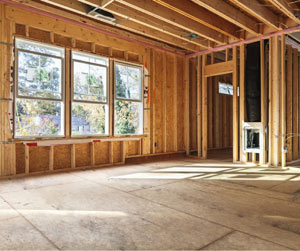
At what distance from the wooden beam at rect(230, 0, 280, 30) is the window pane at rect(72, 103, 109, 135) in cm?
367

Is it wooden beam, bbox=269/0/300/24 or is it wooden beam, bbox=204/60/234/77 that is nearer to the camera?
wooden beam, bbox=269/0/300/24

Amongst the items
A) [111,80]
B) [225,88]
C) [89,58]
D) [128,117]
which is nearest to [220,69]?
[128,117]

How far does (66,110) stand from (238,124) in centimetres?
443

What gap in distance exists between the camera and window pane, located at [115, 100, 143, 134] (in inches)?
253

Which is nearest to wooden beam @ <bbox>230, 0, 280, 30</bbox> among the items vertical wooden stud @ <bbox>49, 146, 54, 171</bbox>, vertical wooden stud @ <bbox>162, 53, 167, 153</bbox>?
vertical wooden stud @ <bbox>162, 53, 167, 153</bbox>

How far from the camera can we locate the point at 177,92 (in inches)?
306

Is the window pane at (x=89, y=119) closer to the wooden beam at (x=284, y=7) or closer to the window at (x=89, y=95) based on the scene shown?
the window at (x=89, y=95)

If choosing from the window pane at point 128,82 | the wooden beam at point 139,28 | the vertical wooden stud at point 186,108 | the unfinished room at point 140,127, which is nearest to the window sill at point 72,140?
the unfinished room at point 140,127

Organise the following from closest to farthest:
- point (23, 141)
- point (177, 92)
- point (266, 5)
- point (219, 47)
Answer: point (23, 141) < point (266, 5) < point (219, 47) < point (177, 92)

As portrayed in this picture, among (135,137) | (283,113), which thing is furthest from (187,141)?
(283,113)

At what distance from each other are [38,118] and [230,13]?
4.60 metres

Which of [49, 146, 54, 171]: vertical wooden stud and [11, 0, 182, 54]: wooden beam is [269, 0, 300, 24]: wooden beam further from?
[49, 146, 54, 171]: vertical wooden stud

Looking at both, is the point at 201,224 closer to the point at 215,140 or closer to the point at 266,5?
the point at 266,5

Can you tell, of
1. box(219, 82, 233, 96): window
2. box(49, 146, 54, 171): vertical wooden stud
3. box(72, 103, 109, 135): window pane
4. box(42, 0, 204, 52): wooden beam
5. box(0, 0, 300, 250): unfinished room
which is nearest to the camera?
box(0, 0, 300, 250): unfinished room
